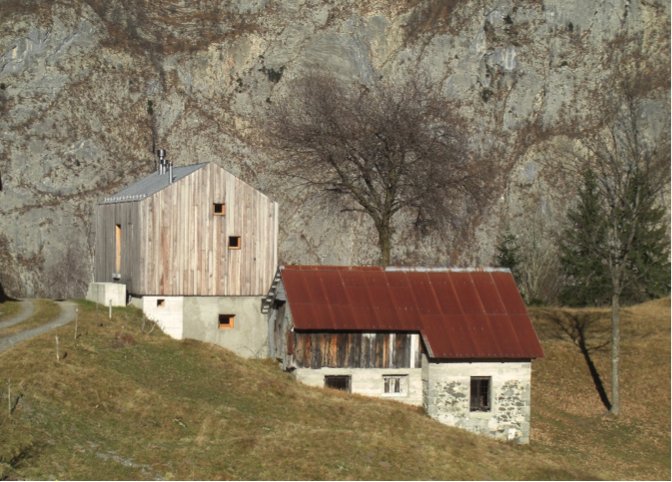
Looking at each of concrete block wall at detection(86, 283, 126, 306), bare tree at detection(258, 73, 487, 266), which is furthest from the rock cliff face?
concrete block wall at detection(86, 283, 126, 306)

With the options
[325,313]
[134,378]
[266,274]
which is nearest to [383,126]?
[266,274]

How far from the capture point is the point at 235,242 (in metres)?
36.7

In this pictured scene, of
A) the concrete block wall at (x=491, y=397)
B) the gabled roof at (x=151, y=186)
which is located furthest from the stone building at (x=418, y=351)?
the gabled roof at (x=151, y=186)

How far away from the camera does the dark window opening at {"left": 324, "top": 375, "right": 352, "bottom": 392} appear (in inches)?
1230

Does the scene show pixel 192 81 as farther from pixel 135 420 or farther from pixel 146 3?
pixel 135 420

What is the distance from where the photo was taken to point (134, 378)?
1045 inches

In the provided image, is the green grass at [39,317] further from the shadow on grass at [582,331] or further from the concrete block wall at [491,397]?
the shadow on grass at [582,331]

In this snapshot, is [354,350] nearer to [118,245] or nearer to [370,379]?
[370,379]

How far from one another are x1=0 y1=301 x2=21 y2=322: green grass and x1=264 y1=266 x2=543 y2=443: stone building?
37.1ft

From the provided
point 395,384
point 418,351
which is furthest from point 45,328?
point 418,351

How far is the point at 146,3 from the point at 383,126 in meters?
85.7

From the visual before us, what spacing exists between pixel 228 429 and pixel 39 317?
14.3 metres

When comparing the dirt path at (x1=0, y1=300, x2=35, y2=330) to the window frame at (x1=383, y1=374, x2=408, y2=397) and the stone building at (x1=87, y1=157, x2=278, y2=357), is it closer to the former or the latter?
the stone building at (x1=87, y1=157, x2=278, y2=357)

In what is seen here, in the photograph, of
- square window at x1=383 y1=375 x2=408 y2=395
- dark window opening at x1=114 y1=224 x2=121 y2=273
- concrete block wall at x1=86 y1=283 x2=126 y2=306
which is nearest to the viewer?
square window at x1=383 y1=375 x2=408 y2=395
